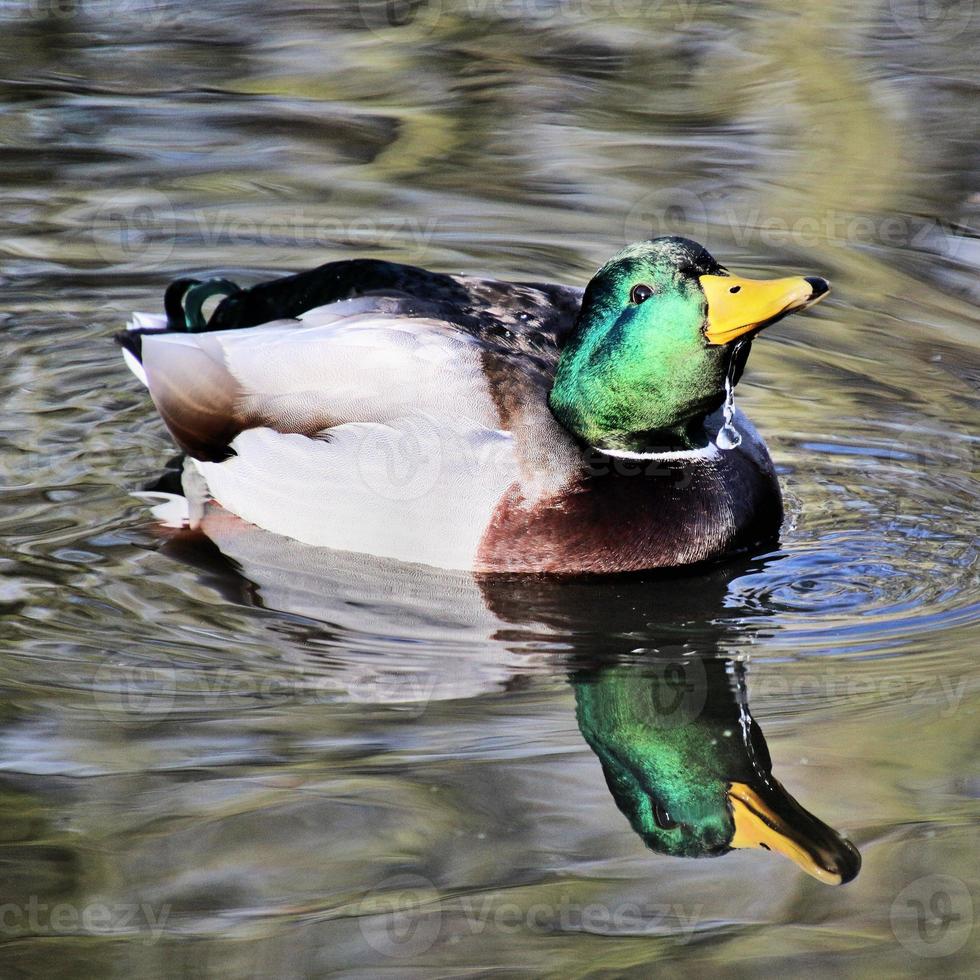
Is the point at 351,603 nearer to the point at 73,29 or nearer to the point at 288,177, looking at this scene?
the point at 288,177

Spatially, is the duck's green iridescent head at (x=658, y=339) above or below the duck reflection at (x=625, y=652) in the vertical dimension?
above

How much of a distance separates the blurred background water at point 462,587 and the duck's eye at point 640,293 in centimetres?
98

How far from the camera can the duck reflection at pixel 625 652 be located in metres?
4.62

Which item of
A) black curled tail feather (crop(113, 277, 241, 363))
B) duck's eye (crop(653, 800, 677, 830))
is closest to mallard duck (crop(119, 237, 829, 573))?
black curled tail feather (crop(113, 277, 241, 363))

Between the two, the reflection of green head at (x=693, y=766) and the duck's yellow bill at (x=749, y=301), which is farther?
the duck's yellow bill at (x=749, y=301)

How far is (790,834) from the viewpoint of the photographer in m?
4.54

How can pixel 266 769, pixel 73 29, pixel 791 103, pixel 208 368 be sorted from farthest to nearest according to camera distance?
pixel 73 29
pixel 791 103
pixel 208 368
pixel 266 769

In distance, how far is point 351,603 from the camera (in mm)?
5852

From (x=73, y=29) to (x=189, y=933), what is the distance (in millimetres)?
8801

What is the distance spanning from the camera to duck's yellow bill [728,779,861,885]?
4410mm

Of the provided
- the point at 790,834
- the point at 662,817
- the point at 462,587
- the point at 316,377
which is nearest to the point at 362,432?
the point at 316,377

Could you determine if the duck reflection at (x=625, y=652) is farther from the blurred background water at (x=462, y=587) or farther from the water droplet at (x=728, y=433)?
the water droplet at (x=728, y=433)

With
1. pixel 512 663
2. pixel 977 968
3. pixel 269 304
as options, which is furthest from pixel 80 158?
pixel 977 968

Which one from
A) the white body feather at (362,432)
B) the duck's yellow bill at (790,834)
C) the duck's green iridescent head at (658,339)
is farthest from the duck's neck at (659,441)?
the duck's yellow bill at (790,834)
